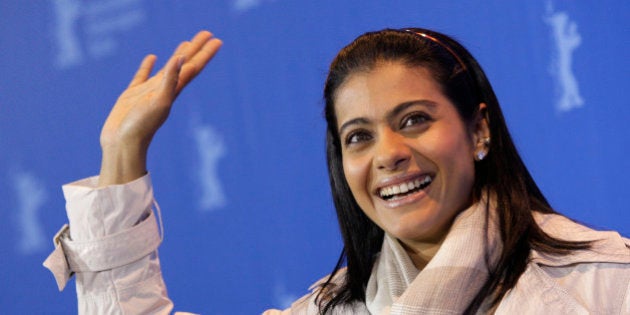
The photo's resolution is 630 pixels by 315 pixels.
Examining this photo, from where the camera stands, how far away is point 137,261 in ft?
4.22

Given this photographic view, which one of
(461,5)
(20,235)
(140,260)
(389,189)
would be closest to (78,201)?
(140,260)

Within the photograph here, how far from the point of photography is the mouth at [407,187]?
4.00 ft

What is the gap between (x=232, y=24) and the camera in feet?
7.06

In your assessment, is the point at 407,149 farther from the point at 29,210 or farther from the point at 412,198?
the point at 29,210

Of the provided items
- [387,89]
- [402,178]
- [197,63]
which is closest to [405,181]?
[402,178]

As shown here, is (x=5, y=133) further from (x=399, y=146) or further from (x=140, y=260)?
(x=399, y=146)

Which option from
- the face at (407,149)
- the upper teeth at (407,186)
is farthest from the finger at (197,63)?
the upper teeth at (407,186)

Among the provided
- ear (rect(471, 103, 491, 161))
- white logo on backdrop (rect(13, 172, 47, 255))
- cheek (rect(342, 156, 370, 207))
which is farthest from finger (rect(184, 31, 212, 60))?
white logo on backdrop (rect(13, 172, 47, 255))

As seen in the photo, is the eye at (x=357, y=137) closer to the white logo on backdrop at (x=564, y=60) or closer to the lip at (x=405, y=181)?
the lip at (x=405, y=181)

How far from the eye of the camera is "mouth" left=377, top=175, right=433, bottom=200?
1219 millimetres

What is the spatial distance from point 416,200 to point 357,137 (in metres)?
0.12

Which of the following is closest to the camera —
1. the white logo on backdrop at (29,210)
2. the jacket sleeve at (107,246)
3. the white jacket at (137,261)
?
the white jacket at (137,261)

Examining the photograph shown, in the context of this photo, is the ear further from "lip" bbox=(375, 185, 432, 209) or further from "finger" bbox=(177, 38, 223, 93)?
"finger" bbox=(177, 38, 223, 93)

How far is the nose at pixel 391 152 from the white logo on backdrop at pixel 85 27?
1082 mm
